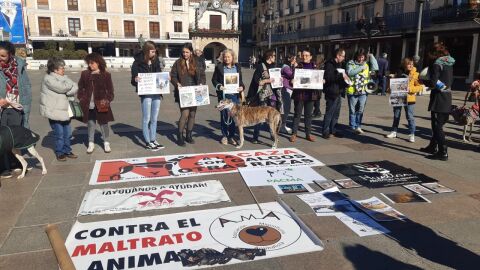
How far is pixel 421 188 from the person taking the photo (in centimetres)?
508

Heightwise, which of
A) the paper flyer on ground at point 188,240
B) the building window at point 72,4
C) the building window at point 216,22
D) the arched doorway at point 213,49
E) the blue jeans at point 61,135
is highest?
the building window at point 72,4

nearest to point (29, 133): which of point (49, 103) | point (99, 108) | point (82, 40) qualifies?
point (49, 103)

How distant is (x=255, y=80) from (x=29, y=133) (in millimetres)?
4327

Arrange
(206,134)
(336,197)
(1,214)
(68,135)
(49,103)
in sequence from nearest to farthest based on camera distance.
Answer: (1,214)
(336,197)
(49,103)
(68,135)
(206,134)

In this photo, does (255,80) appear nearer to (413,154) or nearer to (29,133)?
(413,154)

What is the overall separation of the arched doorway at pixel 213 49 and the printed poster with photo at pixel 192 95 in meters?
53.3

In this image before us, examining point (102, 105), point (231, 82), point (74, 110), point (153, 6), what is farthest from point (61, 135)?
point (153, 6)

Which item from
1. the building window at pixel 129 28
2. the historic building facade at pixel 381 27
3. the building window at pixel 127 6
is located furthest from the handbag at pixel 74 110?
the building window at pixel 127 6

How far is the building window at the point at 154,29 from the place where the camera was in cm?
5438

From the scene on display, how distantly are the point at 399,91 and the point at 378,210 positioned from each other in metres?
4.42

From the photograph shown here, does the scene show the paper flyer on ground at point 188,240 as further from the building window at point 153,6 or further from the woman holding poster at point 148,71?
the building window at point 153,6

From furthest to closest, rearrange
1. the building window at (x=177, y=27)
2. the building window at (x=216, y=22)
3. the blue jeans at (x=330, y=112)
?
the building window at (x=216, y=22)
the building window at (x=177, y=27)
the blue jeans at (x=330, y=112)

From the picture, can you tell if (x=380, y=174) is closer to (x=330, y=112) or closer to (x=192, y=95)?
(x=330, y=112)

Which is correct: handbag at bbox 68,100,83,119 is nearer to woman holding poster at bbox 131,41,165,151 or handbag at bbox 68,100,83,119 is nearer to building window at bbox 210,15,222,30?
woman holding poster at bbox 131,41,165,151
